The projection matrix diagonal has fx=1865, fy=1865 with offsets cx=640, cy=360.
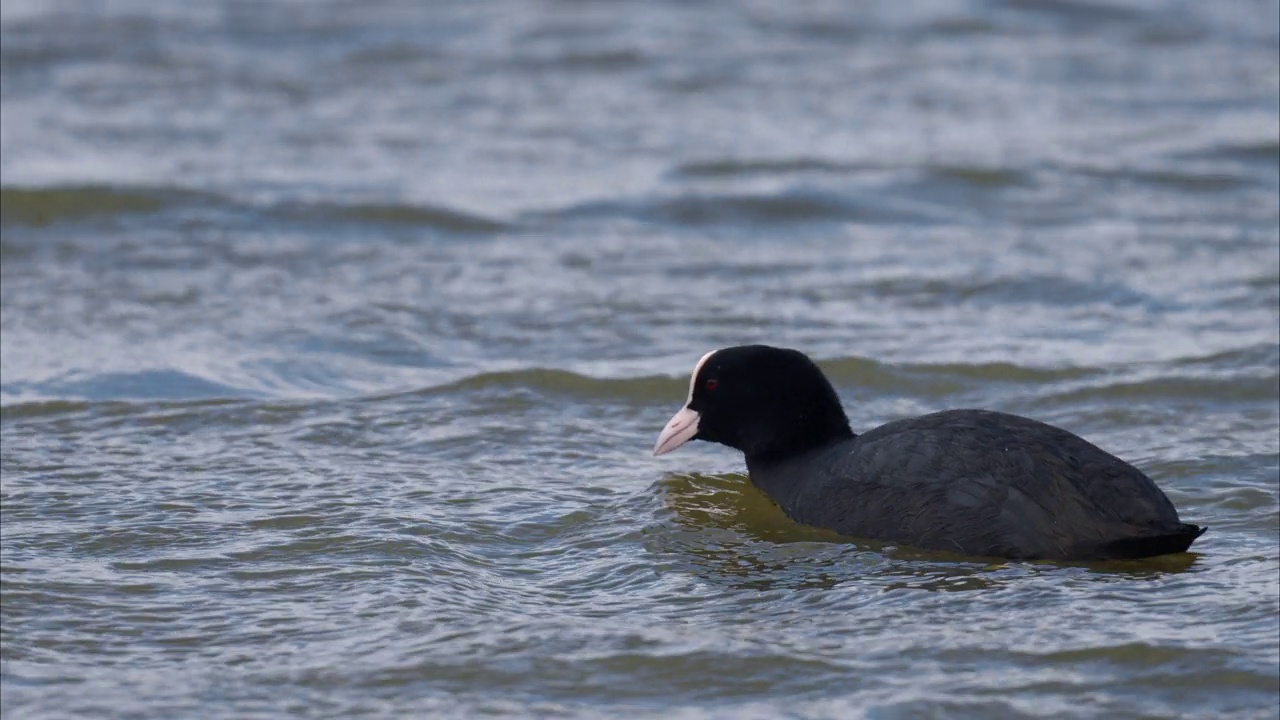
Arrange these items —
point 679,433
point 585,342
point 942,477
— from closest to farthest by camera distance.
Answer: point 942,477
point 679,433
point 585,342

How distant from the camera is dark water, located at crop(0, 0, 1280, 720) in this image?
5430 mm

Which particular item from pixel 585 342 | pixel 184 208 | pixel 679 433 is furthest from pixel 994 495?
pixel 184 208

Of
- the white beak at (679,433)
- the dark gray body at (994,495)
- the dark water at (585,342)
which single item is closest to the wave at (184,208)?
the dark water at (585,342)

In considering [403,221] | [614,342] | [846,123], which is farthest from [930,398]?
[846,123]

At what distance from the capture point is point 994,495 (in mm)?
6133

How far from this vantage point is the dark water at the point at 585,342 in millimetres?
5430

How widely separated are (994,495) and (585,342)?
380 cm

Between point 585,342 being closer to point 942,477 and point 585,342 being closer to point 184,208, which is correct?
point 942,477

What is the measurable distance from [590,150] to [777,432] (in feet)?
25.0

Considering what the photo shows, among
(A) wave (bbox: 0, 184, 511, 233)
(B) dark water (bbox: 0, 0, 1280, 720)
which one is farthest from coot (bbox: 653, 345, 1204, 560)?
(A) wave (bbox: 0, 184, 511, 233)

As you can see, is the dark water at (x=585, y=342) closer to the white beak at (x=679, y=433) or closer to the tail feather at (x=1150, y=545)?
the tail feather at (x=1150, y=545)

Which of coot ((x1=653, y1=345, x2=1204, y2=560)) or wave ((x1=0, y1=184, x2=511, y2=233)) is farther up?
wave ((x1=0, y1=184, x2=511, y2=233))

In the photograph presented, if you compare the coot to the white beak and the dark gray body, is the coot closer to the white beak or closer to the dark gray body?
the dark gray body

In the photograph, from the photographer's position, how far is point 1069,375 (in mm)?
8875
